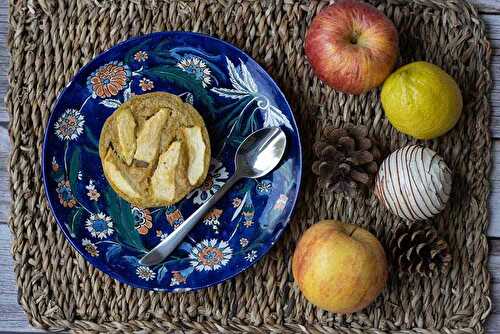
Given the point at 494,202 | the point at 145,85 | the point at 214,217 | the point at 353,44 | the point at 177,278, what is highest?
the point at 353,44

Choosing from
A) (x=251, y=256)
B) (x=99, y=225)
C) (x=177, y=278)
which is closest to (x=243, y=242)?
(x=251, y=256)

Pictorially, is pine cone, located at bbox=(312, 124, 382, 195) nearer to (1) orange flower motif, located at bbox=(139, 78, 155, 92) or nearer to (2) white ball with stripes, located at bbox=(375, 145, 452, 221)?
(2) white ball with stripes, located at bbox=(375, 145, 452, 221)

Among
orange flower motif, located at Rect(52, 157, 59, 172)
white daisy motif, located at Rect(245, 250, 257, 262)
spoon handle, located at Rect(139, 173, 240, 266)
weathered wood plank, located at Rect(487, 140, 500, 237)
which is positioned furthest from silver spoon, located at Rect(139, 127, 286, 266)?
weathered wood plank, located at Rect(487, 140, 500, 237)

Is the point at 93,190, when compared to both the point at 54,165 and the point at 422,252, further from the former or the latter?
the point at 422,252

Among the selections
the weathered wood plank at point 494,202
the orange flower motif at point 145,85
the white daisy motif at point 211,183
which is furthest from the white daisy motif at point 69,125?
the weathered wood plank at point 494,202

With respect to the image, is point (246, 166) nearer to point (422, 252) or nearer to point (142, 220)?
point (142, 220)

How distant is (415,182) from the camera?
105 centimetres

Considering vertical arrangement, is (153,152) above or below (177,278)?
above

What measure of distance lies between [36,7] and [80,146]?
0.27 metres

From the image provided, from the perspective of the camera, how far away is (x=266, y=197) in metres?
1.15

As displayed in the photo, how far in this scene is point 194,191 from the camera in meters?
1.15

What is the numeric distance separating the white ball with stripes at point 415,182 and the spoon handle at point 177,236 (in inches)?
10.1

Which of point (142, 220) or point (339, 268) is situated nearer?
point (339, 268)

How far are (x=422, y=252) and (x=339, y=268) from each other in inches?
6.8
